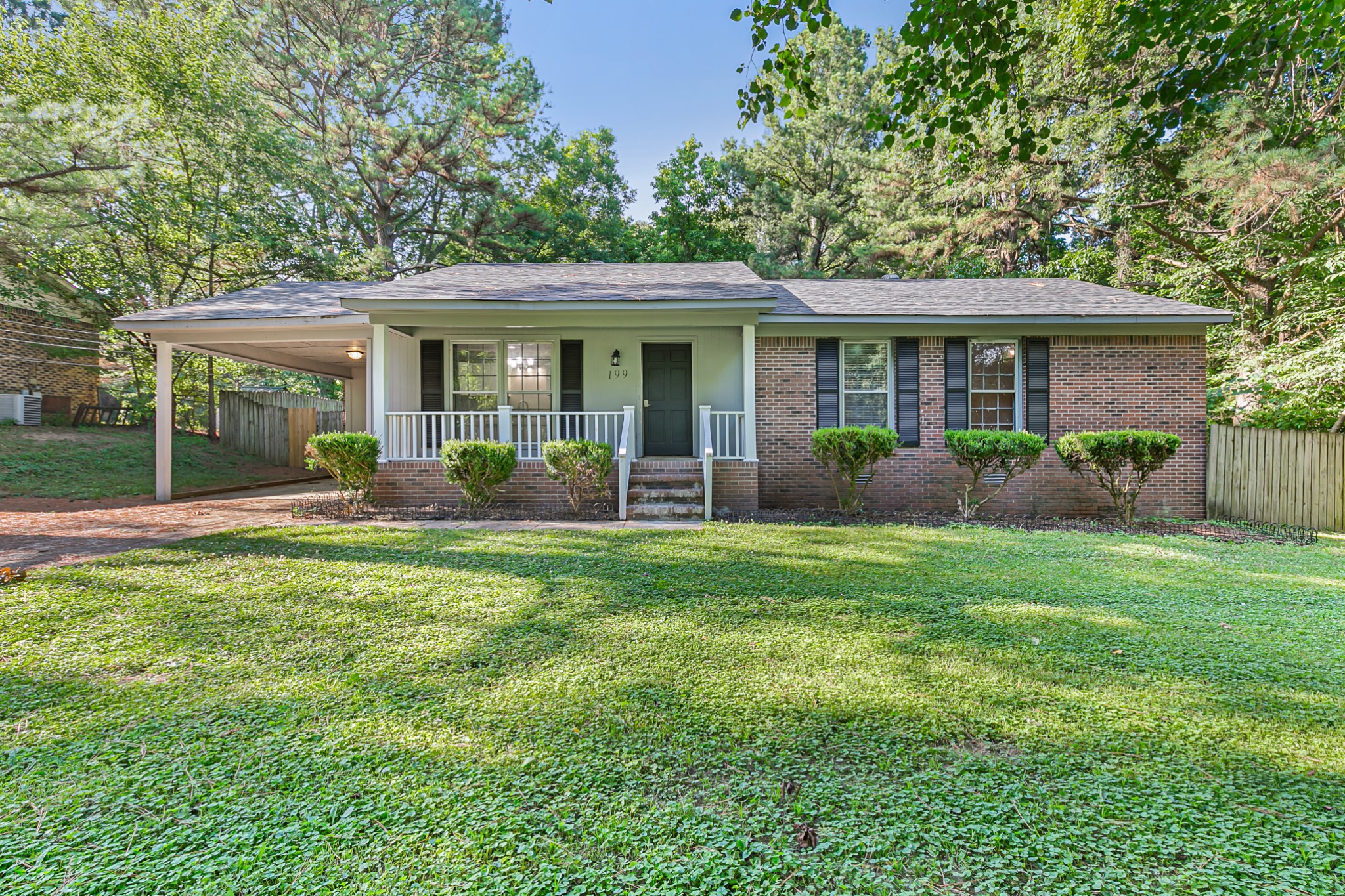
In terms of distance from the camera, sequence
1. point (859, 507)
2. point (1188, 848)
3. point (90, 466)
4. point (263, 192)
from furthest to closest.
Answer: point (263, 192)
point (90, 466)
point (859, 507)
point (1188, 848)

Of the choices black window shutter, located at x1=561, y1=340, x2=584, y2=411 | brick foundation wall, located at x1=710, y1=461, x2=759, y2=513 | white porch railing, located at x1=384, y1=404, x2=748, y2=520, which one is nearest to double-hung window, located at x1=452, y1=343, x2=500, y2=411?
white porch railing, located at x1=384, y1=404, x2=748, y2=520

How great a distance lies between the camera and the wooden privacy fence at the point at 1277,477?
8.02m

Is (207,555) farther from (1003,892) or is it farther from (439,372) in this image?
(1003,892)

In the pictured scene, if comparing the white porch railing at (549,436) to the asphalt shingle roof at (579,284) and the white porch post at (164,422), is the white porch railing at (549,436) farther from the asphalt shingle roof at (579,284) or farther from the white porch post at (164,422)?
the white porch post at (164,422)

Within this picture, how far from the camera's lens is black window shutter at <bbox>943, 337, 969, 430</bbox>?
9320 millimetres

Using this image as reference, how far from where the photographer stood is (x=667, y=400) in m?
10.3

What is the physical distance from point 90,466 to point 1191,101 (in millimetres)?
17855

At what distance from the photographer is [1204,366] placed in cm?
892

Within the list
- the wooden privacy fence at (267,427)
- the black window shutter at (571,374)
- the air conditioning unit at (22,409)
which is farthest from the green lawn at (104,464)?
the black window shutter at (571,374)

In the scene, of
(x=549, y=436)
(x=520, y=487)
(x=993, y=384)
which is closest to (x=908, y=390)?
(x=993, y=384)

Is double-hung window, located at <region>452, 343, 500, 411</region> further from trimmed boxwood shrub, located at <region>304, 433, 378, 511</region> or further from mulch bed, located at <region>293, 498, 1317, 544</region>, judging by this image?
mulch bed, located at <region>293, 498, 1317, 544</region>

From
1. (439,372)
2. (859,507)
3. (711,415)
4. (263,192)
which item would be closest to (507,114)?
(263,192)

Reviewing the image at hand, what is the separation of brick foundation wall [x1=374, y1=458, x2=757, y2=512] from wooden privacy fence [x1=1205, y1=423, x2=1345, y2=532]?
24.8 feet

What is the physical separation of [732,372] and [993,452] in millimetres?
4408
